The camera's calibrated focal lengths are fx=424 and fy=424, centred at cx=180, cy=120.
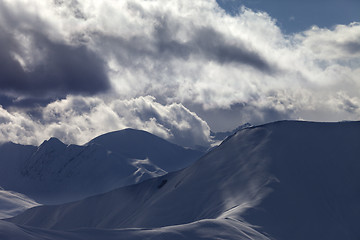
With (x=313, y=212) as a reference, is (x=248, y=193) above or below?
above

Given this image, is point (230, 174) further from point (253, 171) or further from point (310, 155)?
point (310, 155)

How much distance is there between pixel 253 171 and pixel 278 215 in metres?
34.9

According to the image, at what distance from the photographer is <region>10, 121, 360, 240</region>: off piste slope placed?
104m

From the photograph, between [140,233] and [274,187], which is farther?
[274,187]

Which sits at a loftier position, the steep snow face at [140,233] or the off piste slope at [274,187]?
the off piste slope at [274,187]

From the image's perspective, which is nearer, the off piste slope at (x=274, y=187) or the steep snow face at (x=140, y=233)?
the steep snow face at (x=140, y=233)

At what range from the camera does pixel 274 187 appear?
121812 millimetres

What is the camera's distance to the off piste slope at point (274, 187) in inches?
4109

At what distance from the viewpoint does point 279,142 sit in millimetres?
154000

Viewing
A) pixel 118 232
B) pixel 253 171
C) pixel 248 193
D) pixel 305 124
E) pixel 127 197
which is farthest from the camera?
pixel 127 197

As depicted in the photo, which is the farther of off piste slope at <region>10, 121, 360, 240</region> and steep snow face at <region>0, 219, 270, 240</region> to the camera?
off piste slope at <region>10, 121, 360, 240</region>

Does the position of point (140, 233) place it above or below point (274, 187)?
below

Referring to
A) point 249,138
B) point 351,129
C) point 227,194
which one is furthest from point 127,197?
point 351,129

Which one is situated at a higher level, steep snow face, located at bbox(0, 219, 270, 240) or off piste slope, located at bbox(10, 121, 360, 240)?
off piste slope, located at bbox(10, 121, 360, 240)
